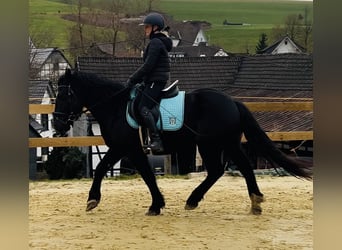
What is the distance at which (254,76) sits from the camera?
9.58 m

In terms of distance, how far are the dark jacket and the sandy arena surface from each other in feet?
3.74

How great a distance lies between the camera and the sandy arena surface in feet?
12.7

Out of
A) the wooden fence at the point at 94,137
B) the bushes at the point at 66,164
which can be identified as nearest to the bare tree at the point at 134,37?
the wooden fence at the point at 94,137

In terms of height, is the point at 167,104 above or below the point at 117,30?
below

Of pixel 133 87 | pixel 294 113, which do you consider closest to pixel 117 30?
pixel 133 87

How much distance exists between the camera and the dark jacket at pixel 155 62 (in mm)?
4707

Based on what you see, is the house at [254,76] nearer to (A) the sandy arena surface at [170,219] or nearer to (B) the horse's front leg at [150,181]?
(A) the sandy arena surface at [170,219]

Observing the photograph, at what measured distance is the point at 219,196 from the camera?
5.81 m

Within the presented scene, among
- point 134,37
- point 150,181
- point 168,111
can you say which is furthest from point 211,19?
point 134,37

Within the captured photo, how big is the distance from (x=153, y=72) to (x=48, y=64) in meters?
2.30

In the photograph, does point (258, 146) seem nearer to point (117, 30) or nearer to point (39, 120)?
point (117, 30)

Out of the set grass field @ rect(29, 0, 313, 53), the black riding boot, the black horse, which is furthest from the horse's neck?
grass field @ rect(29, 0, 313, 53)
